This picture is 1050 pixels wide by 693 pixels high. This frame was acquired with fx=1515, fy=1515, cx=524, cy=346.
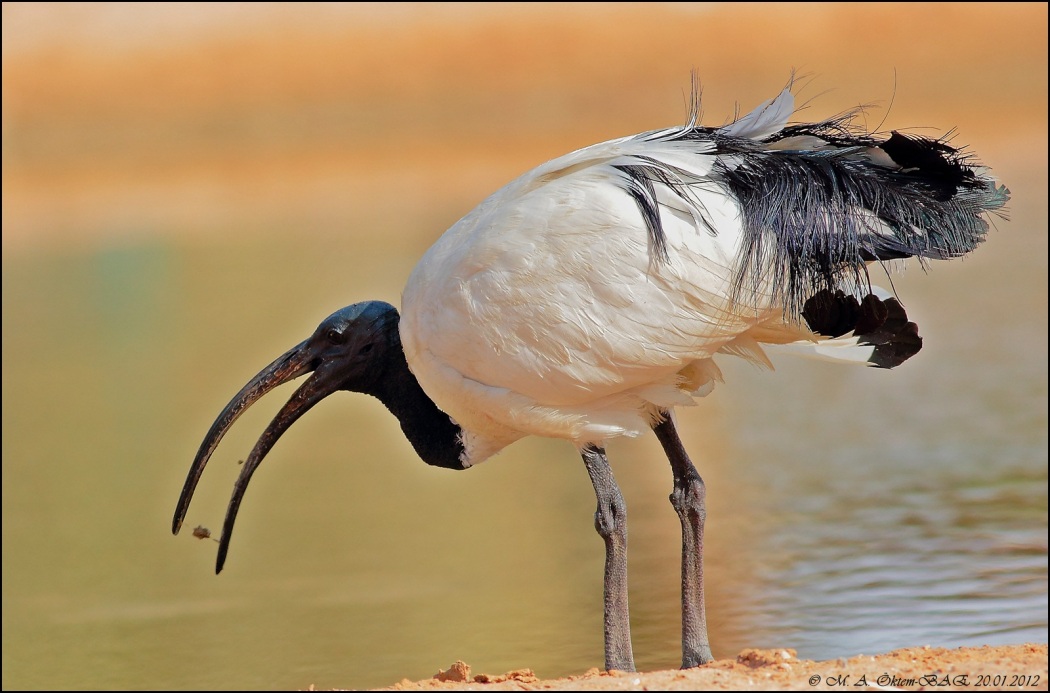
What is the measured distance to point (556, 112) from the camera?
4238 centimetres

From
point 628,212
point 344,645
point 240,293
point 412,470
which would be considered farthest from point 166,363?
point 628,212

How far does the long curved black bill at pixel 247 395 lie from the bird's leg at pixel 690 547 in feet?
5.45

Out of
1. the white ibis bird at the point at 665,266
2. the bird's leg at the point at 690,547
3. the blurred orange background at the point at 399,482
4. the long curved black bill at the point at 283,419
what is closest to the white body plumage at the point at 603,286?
the white ibis bird at the point at 665,266

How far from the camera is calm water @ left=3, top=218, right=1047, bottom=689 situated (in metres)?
8.35

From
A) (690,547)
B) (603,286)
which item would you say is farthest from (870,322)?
(690,547)

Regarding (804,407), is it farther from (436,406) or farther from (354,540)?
(436,406)

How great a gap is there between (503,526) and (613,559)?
14.7 feet

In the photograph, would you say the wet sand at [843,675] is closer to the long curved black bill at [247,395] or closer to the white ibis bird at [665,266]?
the white ibis bird at [665,266]

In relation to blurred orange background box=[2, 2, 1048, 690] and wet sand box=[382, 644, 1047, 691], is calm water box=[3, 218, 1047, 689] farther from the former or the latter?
wet sand box=[382, 644, 1047, 691]

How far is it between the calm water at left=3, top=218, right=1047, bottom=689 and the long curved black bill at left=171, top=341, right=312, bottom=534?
1638mm

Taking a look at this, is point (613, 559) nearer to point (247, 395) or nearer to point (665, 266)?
point (665, 266)

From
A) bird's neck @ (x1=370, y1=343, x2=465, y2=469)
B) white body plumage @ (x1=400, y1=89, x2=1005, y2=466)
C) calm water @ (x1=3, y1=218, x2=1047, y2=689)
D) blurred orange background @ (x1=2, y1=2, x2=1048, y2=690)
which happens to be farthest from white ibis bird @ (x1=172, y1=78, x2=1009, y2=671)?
calm water @ (x1=3, y1=218, x2=1047, y2=689)

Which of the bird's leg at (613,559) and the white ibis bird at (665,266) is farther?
the bird's leg at (613,559)

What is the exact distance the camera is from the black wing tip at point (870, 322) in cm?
594
